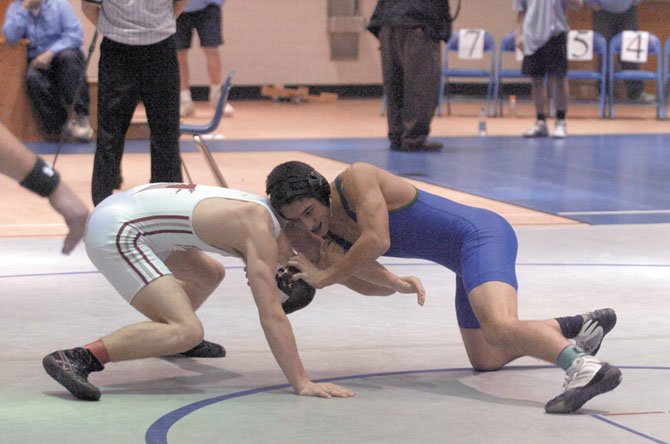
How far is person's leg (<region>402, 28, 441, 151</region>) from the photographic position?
1080 centimetres

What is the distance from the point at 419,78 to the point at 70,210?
816cm

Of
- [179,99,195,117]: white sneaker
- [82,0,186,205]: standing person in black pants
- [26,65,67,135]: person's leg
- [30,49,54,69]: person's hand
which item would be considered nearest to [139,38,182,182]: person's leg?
[82,0,186,205]: standing person in black pants

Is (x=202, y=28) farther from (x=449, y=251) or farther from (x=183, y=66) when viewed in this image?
(x=449, y=251)

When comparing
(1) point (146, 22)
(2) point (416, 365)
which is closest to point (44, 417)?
(2) point (416, 365)

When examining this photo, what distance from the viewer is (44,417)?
3.63 m

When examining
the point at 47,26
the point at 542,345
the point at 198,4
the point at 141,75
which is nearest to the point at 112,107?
the point at 141,75

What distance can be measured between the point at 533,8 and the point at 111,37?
6.13m

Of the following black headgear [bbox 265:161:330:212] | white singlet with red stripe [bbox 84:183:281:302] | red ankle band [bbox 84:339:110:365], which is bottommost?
red ankle band [bbox 84:339:110:365]

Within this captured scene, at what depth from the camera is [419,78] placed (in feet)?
35.6

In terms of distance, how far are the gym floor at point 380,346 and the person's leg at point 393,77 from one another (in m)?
2.01

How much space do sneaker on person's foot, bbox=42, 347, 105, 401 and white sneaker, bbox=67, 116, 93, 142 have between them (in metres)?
7.74

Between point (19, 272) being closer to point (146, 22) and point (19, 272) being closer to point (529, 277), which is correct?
point (146, 22)

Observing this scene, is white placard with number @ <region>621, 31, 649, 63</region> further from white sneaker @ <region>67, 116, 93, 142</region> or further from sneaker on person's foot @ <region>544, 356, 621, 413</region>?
sneaker on person's foot @ <region>544, 356, 621, 413</region>

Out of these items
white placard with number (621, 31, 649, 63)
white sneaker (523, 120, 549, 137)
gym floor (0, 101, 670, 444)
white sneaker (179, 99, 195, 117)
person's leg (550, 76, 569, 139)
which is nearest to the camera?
gym floor (0, 101, 670, 444)
